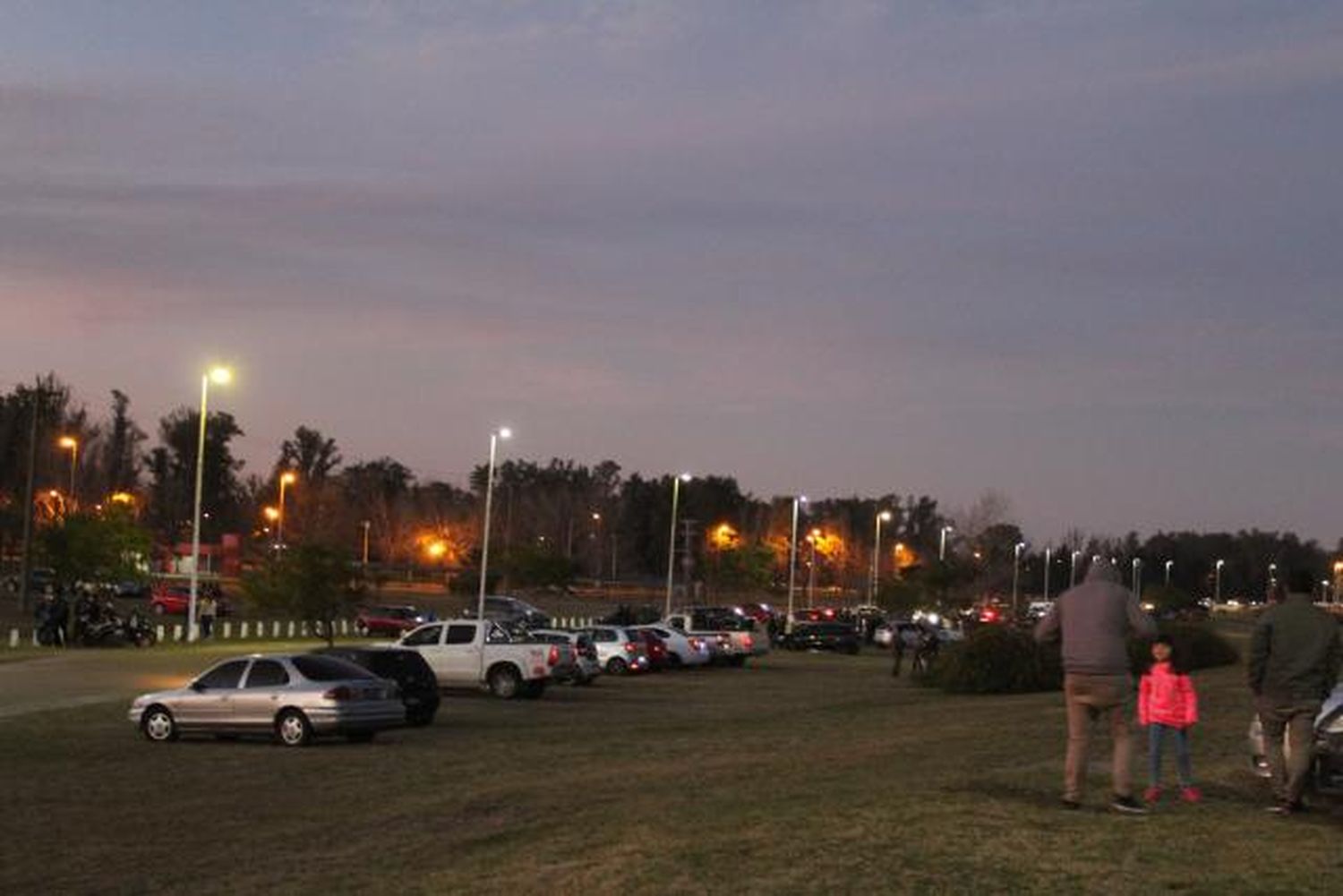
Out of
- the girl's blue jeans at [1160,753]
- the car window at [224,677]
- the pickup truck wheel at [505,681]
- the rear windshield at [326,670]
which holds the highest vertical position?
the girl's blue jeans at [1160,753]

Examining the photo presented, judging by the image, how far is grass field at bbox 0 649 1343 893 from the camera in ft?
Result: 38.2

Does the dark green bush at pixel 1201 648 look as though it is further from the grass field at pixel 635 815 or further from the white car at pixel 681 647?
the grass field at pixel 635 815

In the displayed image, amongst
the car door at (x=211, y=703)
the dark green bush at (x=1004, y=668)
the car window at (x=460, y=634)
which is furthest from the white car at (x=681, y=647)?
the car door at (x=211, y=703)

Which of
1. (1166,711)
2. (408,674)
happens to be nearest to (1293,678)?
(1166,711)

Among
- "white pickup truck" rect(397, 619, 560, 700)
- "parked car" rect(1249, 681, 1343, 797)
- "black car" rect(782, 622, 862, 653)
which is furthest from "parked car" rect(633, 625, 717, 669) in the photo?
"parked car" rect(1249, 681, 1343, 797)

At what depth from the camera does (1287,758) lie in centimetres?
1399

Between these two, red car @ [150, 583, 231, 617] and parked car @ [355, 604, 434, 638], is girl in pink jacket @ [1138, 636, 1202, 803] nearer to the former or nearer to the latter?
parked car @ [355, 604, 434, 638]

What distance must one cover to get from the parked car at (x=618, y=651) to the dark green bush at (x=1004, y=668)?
1096cm

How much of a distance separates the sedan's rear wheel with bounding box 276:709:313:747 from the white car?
87.4 ft

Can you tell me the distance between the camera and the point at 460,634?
126 feet

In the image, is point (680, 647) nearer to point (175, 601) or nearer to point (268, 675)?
point (268, 675)

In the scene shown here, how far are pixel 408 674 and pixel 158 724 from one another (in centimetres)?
448

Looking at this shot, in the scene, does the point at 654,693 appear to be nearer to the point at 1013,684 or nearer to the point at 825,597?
the point at 1013,684

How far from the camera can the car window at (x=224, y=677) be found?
26.0m
